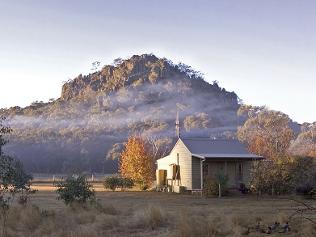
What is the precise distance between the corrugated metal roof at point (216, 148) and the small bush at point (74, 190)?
1594 centimetres

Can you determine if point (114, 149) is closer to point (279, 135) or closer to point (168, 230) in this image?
point (279, 135)

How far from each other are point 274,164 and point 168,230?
2207 centimetres

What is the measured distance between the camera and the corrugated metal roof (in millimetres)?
38500

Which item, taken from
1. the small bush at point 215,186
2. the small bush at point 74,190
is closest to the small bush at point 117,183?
the small bush at point 215,186

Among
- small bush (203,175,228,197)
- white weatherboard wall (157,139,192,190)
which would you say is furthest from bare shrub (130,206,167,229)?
white weatherboard wall (157,139,192,190)

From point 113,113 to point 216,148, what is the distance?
126 m

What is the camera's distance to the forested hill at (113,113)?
129 meters

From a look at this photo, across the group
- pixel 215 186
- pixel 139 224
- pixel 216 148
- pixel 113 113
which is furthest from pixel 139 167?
pixel 113 113

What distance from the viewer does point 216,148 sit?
131 feet

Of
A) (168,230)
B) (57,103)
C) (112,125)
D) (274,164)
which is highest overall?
(57,103)

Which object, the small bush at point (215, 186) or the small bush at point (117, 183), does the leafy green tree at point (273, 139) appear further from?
the small bush at point (215, 186)

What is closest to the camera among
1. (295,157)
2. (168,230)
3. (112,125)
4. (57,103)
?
(168,230)

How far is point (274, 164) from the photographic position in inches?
1436

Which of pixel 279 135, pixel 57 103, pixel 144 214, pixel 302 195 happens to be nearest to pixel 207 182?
pixel 302 195
